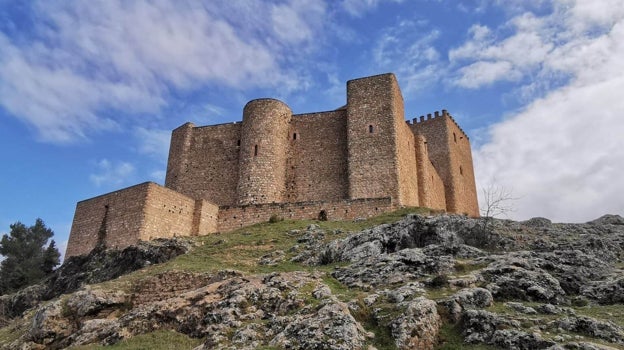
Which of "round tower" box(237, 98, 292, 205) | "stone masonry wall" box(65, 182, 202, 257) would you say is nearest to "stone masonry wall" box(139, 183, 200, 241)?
"stone masonry wall" box(65, 182, 202, 257)

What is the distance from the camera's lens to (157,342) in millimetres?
13414

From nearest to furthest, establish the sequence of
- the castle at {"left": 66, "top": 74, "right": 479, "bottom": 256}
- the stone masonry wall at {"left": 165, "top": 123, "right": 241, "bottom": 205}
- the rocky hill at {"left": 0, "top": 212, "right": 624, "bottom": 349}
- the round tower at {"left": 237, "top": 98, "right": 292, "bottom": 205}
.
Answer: the rocky hill at {"left": 0, "top": 212, "right": 624, "bottom": 349} → the castle at {"left": 66, "top": 74, "right": 479, "bottom": 256} → the round tower at {"left": 237, "top": 98, "right": 292, "bottom": 205} → the stone masonry wall at {"left": 165, "top": 123, "right": 241, "bottom": 205}

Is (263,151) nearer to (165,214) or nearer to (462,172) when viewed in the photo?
A: (165,214)

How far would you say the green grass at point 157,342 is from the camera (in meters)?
12.9

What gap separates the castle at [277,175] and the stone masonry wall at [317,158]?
74mm

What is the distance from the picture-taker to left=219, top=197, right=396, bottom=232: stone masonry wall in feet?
94.1

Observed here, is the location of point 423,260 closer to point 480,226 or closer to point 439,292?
point 439,292

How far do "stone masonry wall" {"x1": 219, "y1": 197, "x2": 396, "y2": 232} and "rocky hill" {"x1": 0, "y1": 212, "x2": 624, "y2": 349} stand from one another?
615 centimetres

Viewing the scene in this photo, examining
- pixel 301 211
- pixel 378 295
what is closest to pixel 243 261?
pixel 378 295

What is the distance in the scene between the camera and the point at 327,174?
35.2m

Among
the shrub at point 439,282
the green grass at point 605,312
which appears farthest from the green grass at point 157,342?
the green grass at point 605,312

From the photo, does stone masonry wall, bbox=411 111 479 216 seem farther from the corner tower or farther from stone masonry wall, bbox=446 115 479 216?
the corner tower

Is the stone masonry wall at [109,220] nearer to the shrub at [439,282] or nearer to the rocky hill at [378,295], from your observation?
the rocky hill at [378,295]

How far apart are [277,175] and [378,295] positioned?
2274 cm
